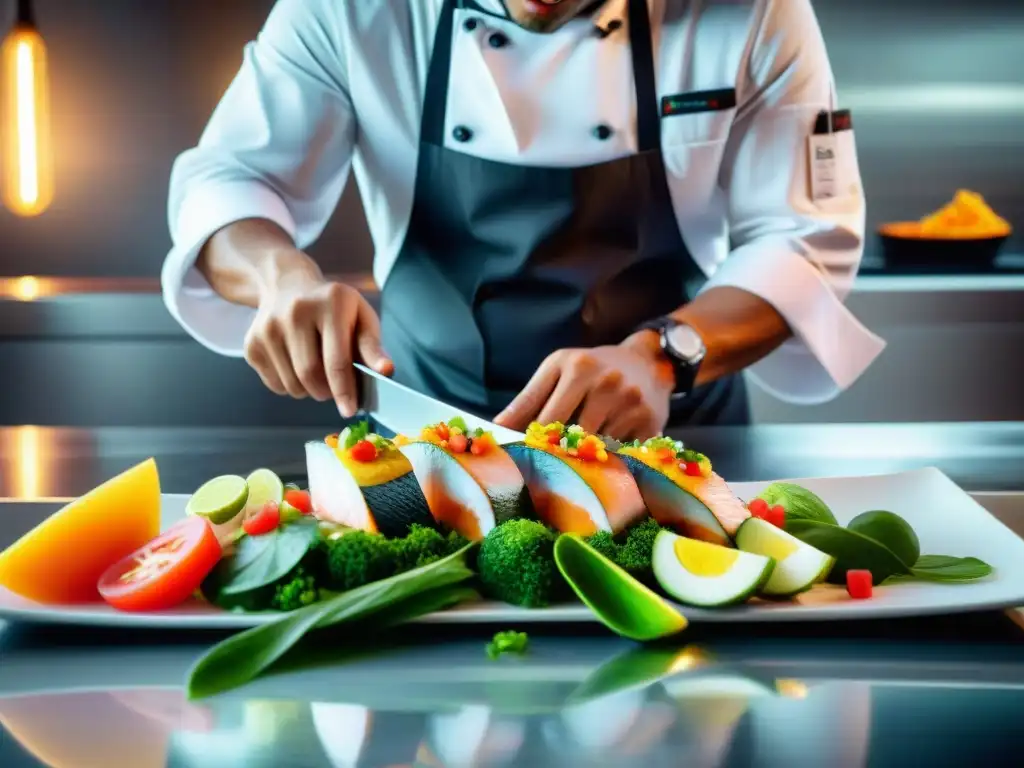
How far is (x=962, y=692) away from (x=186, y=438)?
1.32 m

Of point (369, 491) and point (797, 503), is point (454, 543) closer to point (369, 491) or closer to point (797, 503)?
point (369, 491)

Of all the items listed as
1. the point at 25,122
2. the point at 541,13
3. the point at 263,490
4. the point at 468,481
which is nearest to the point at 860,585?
the point at 468,481

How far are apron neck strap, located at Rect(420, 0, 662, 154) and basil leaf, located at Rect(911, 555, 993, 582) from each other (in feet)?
3.57

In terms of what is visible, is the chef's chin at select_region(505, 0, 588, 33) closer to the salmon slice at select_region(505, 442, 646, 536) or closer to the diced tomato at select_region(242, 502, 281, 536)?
the salmon slice at select_region(505, 442, 646, 536)

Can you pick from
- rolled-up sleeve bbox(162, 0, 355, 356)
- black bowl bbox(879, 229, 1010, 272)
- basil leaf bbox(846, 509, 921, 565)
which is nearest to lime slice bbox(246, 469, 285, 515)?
basil leaf bbox(846, 509, 921, 565)

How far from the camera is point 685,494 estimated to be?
1.21m

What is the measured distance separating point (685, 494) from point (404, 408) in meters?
0.49

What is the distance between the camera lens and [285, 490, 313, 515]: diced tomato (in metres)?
1.32

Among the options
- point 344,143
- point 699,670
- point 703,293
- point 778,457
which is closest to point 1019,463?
point 778,457

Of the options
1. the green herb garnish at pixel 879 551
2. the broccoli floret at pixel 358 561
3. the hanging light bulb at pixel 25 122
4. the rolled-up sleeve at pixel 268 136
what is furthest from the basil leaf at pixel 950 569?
the hanging light bulb at pixel 25 122

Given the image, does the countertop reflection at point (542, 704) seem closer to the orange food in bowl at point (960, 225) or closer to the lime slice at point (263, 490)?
the lime slice at point (263, 490)

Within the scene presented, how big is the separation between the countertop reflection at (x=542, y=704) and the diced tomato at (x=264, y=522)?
0.12 meters

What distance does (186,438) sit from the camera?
201 centimetres

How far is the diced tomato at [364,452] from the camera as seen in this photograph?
4.21 ft
